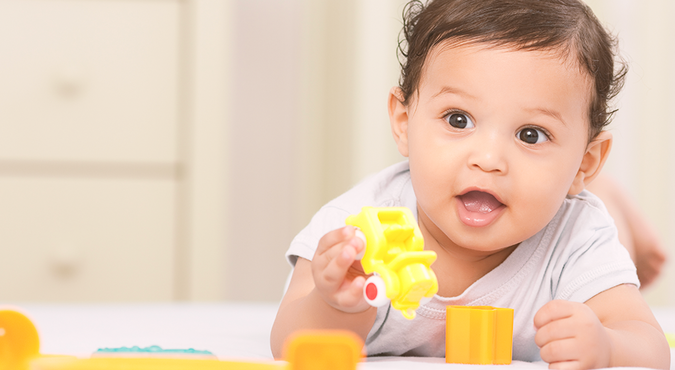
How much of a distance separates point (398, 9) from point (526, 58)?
1049 mm

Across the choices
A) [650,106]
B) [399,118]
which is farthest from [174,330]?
[650,106]

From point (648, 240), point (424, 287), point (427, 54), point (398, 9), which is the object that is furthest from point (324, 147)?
point (424, 287)

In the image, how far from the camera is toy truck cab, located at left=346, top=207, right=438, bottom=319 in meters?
0.53

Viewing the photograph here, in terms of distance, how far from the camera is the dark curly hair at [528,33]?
28.5 inches

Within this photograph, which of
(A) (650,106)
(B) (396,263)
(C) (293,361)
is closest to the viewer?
(C) (293,361)

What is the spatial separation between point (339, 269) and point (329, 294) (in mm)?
37

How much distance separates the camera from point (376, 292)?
535 millimetres

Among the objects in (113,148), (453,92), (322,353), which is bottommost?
(113,148)

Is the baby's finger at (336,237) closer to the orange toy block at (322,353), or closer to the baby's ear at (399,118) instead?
the orange toy block at (322,353)

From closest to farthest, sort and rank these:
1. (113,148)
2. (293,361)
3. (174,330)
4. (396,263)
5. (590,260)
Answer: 1. (293,361)
2. (396,263)
3. (590,260)
4. (174,330)
5. (113,148)

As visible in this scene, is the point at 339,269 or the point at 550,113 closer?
the point at 339,269

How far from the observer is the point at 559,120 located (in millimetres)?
724

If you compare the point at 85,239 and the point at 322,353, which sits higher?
the point at 322,353

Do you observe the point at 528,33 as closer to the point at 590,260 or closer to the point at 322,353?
the point at 590,260
